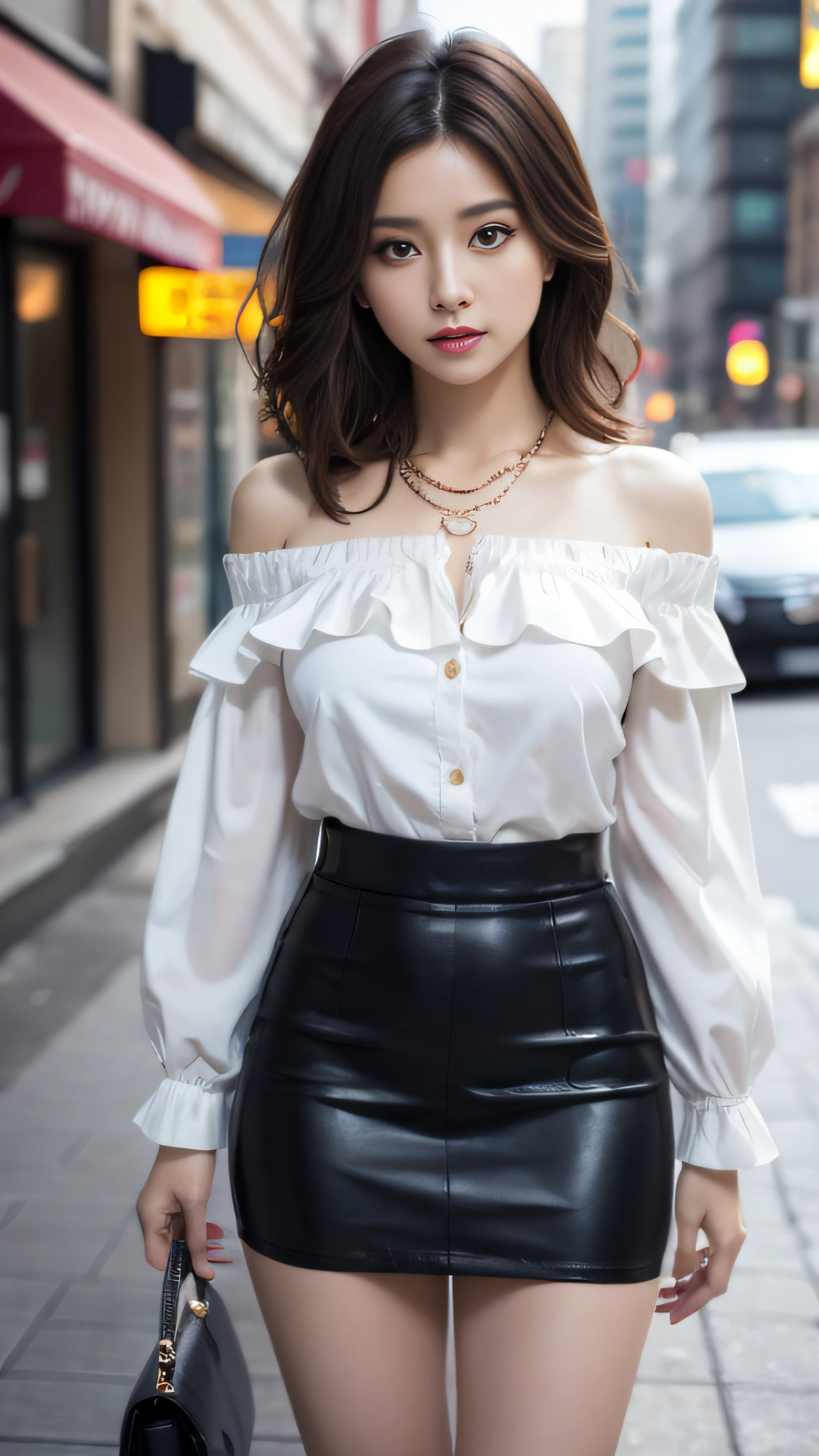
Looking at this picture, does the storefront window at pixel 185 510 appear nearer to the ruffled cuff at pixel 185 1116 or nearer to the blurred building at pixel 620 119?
the blurred building at pixel 620 119

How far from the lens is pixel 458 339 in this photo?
1.77 meters

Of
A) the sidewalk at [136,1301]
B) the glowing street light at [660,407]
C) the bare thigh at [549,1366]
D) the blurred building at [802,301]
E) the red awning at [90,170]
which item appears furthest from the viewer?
the glowing street light at [660,407]

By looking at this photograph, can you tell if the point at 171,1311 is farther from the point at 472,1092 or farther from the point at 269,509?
the point at 269,509

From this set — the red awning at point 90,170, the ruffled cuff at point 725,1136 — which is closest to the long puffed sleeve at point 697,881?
the ruffled cuff at point 725,1136

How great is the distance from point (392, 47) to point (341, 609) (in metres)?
0.64

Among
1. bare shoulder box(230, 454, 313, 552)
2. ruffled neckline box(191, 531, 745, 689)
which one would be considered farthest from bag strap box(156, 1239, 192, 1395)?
bare shoulder box(230, 454, 313, 552)

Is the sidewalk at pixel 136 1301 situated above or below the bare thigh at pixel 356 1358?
below

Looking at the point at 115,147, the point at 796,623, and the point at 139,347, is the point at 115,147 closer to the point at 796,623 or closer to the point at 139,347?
the point at 139,347

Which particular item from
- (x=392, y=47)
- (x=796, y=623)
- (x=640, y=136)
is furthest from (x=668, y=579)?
(x=640, y=136)

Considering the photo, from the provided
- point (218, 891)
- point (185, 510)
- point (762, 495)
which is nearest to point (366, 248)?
point (218, 891)

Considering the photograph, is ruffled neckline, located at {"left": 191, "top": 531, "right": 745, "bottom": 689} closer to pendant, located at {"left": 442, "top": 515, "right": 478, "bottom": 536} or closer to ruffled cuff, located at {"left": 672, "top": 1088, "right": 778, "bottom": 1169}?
pendant, located at {"left": 442, "top": 515, "right": 478, "bottom": 536}

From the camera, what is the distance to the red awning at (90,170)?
5547mm

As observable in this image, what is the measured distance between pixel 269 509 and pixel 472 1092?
0.75 m

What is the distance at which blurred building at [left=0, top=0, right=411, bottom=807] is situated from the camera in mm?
6461
